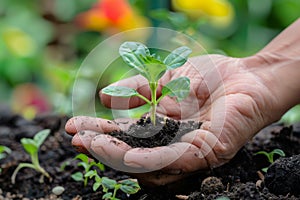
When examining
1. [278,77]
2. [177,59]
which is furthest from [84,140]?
[278,77]

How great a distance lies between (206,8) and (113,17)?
0.53 meters

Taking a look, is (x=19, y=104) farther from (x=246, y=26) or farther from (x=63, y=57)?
(x=246, y=26)

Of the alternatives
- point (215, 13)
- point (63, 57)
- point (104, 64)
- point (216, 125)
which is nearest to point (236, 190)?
point (216, 125)

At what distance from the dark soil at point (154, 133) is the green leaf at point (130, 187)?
5.2 inches

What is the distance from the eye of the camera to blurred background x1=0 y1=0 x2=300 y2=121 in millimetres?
3486

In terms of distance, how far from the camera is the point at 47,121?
2.36 metres

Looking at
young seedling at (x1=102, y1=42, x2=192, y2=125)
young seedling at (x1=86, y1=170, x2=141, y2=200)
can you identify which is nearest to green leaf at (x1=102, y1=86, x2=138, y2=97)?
young seedling at (x1=102, y1=42, x2=192, y2=125)

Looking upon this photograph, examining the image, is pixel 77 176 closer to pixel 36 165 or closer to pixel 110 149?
pixel 36 165

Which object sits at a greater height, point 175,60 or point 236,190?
point 175,60

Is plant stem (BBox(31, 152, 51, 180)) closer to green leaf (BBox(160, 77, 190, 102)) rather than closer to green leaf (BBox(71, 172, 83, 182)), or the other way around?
green leaf (BBox(71, 172, 83, 182))

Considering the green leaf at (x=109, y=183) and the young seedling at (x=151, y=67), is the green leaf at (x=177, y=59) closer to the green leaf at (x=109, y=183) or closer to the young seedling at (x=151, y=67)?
the young seedling at (x=151, y=67)

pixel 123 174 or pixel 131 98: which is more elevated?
pixel 131 98

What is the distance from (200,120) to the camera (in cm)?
170

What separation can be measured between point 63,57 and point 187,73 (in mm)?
2325
